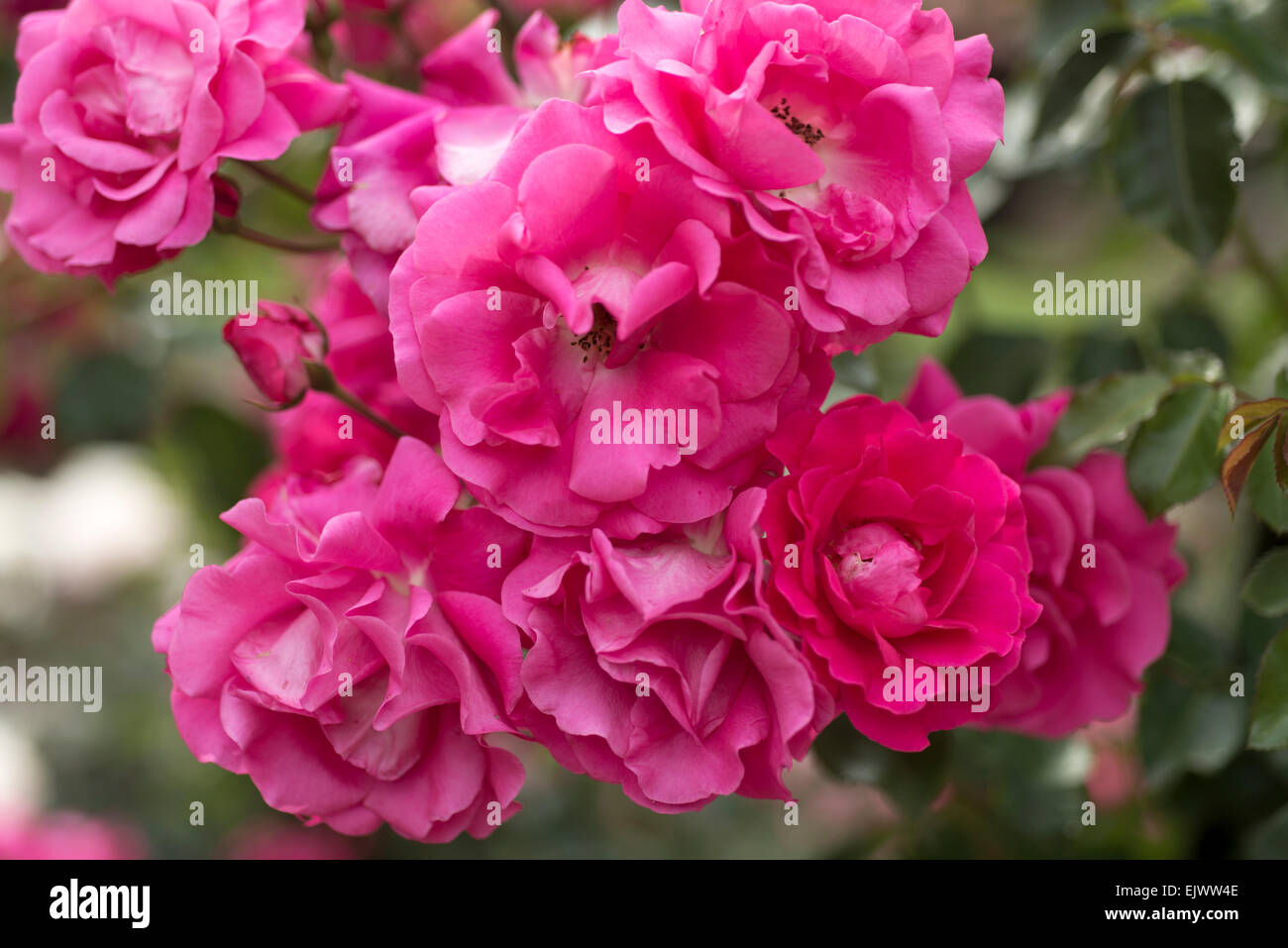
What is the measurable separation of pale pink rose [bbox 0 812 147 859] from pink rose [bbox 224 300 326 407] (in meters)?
1.00

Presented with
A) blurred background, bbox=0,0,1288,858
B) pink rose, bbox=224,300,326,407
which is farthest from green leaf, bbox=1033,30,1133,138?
pink rose, bbox=224,300,326,407

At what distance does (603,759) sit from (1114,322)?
2.92 feet

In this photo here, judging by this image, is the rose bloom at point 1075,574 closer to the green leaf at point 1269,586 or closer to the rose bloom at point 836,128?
the green leaf at point 1269,586

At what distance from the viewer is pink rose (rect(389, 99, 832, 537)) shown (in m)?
0.70

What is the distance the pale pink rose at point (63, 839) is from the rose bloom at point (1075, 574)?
4.28ft

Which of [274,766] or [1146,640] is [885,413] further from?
[274,766]

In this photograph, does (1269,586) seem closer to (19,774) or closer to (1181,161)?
(1181,161)

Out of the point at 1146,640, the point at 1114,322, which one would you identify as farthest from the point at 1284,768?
the point at 1114,322

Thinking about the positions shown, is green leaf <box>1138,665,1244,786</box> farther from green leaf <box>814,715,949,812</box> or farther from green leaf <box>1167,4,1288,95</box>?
green leaf <box>1167,4,1288,95</box>

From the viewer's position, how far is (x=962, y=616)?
73cm

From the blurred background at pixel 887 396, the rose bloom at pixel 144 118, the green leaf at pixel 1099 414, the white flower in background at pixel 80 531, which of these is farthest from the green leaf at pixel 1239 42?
the white flower in background at pixel 80 531

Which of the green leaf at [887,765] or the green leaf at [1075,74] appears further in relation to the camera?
the green leaf at [1075,74]

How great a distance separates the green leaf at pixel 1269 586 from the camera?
2.77 feet

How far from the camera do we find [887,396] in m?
1.11
